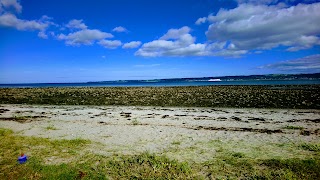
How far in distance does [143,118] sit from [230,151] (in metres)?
10.2

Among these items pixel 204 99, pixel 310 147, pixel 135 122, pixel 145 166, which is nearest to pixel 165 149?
pixel 145 166

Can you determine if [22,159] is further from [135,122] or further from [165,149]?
[135,122]

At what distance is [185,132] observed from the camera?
14953 mm

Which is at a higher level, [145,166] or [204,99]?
[204,99]

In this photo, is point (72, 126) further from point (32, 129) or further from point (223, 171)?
point (223, 171)

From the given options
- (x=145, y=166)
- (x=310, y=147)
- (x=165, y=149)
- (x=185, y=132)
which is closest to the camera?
(x=145, y=166)

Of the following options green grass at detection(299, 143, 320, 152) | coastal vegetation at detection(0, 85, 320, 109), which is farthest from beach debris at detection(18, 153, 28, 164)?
coastal vegetation at detection(0, 85, 320, 109)

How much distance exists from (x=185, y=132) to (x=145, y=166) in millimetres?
6070

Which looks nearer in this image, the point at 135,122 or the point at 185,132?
the point at 185,132

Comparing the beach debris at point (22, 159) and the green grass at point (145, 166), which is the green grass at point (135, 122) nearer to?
the green grass at point (145, 166)

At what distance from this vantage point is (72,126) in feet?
56.3

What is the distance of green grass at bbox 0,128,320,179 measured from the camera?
8.58m

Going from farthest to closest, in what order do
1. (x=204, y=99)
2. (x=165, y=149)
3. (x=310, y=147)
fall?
(x=204, y=99) → (x=165, y=149) → (x=310, y=147)

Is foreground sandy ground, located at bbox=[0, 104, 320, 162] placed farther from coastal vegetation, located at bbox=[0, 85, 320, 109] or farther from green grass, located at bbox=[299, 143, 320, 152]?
coastal vegetation, located at bbox=[0, 85, 320, 109]
